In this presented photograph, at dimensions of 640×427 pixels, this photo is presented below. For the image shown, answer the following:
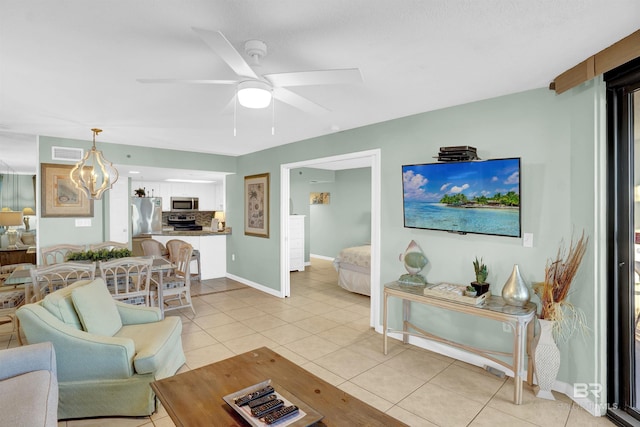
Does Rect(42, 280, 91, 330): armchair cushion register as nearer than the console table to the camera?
Yes

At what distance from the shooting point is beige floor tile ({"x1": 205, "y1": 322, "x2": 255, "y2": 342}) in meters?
3.65

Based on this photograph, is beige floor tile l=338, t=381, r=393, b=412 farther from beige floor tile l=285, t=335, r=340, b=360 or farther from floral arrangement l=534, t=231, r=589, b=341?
floral arrangement l=534, t=231, r=589, b=341

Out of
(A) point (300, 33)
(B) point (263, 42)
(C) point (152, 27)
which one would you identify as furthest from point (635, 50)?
(C) point (152, 27)

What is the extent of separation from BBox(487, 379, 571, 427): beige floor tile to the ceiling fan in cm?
253

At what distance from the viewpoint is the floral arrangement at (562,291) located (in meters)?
2.38

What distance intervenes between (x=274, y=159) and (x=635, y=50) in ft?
14.5

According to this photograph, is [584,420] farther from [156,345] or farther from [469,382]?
[156,345]

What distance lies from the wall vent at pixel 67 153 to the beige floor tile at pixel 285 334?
12.5 feet

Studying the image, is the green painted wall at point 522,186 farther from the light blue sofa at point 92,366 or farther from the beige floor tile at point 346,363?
the light blue sofa at point 92,366

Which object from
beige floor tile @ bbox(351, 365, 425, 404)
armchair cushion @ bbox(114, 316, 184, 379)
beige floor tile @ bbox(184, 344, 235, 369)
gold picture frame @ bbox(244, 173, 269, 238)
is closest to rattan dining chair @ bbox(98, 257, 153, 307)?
armchair cushion @ bbox(114, 316, 184, 379)

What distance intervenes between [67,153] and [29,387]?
4095 mm

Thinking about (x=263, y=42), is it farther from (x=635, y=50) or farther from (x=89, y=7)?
(x=635, y=50)

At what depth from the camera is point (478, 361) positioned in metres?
2.99

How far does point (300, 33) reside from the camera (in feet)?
6.04
